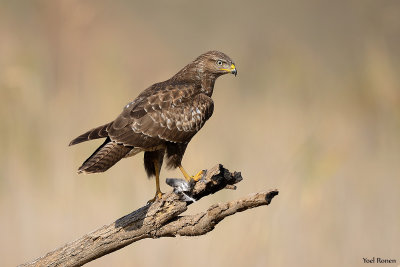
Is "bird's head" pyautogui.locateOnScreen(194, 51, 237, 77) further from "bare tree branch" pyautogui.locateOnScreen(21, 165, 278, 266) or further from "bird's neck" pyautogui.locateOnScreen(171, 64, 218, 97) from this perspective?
"bare tree branch" pyautogui.locateOnScreen(21, 165, 278, 266)

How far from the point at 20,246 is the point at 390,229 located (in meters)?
3.96

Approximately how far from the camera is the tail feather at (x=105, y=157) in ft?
17.6

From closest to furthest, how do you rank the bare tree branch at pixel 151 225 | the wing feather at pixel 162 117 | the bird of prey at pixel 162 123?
the bare tree branch at pixel 151 225, the bird of prey at pixel 162 123, the wing feather at pixel 162 117

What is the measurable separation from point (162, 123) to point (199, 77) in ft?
3.07

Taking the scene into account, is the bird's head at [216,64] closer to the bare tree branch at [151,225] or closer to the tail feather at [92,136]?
the tail feather at [92,136]

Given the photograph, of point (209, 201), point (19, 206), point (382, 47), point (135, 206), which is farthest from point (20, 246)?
point (382, 47)

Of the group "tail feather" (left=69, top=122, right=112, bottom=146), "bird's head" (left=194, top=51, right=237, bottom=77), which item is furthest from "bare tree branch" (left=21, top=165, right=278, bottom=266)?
"bird's head" (left=194, top=51, right=237, bottom=77)

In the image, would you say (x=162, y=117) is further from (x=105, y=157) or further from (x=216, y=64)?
(x=216, y=64)

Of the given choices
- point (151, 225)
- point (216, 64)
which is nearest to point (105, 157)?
point (151, 225)

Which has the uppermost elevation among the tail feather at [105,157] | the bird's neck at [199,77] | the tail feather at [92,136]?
the bird's neck at [199,77]

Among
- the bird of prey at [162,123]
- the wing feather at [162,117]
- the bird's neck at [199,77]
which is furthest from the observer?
the bird's neck at [199,77]

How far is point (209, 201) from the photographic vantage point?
7520mm

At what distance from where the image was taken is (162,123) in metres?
5.95

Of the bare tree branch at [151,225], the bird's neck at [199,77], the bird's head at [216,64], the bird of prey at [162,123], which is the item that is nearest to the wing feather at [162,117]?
the bird of prey at [162,123]
